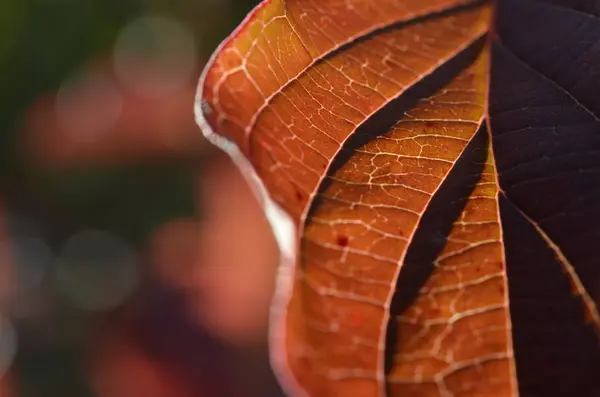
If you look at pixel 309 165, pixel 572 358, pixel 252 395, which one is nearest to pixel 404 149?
pixel 309 165

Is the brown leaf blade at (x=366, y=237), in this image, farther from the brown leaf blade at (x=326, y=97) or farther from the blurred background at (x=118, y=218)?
the blurred background at (x=118, y=218)

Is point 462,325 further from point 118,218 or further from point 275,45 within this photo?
point 118,218

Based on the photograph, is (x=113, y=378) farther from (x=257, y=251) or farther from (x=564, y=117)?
(x=564, y=117)

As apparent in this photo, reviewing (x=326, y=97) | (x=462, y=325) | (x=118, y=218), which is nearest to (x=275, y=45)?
(x=326, y=97)

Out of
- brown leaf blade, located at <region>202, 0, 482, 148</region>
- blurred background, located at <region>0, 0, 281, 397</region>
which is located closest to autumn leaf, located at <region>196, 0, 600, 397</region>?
brown leaf blade, located at <region>202, 0, 482, 148</region>

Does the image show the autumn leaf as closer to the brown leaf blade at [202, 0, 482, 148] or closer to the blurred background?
the brown leaf blade at [202, 0, 482, 148]

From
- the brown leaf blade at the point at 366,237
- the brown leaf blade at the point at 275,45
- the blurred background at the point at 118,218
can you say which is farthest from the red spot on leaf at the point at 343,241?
the blurred background at the point at 118,218
